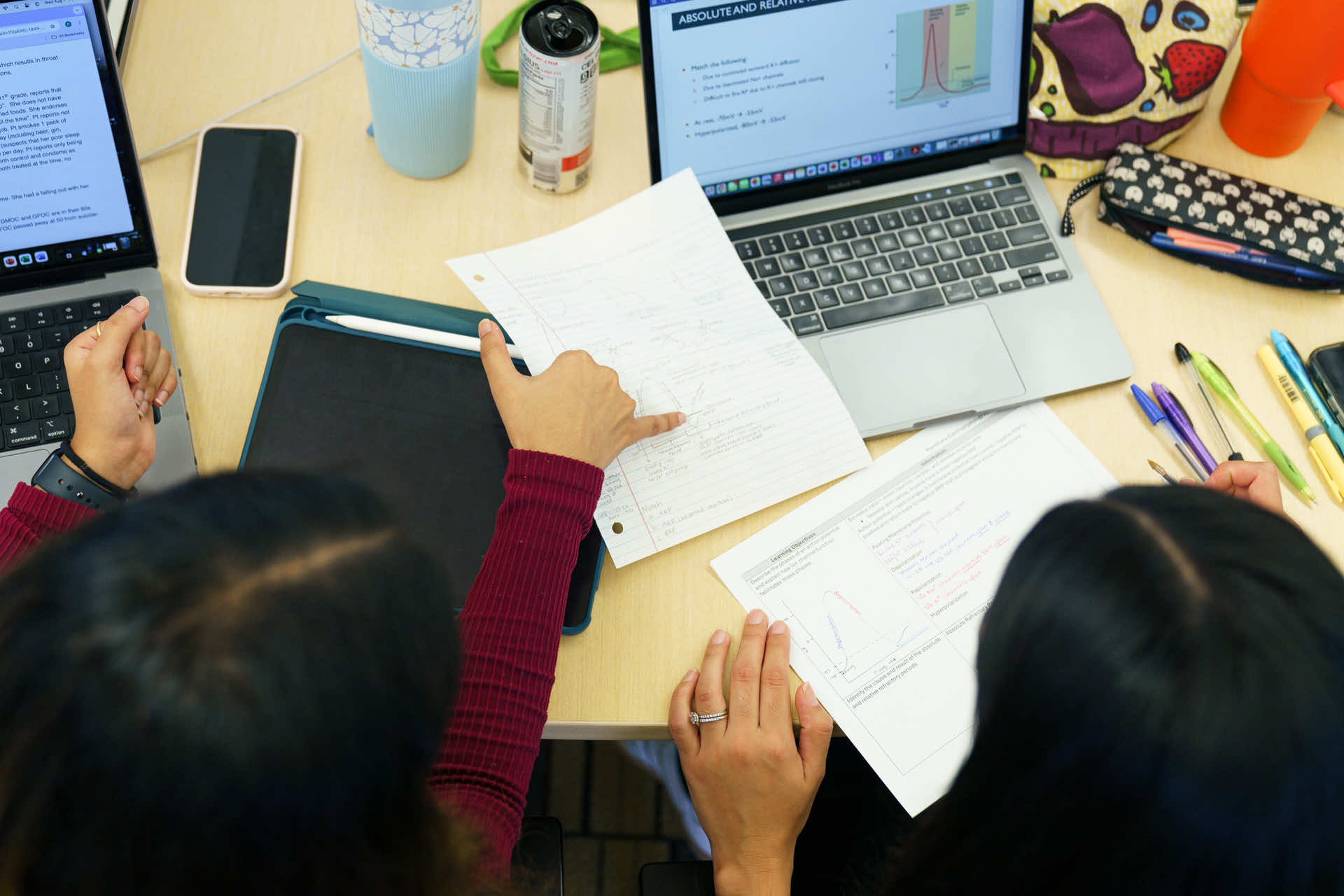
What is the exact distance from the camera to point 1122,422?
0.88 m

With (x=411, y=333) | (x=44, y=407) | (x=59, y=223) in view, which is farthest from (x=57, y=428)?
(x=411, y=333)

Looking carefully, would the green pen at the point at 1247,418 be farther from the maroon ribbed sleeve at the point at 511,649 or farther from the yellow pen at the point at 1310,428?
the maroon ribbed sleeve at the point at 511,649

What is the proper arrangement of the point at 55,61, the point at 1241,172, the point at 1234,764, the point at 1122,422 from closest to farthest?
the point at 1234,764 < the point at 55,61 < the point at 1122,422 < the point at 1241,172

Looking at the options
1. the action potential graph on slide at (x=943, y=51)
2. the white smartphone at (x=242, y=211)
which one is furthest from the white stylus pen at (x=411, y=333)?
the action potential graph on slide at (x=943, y=51)

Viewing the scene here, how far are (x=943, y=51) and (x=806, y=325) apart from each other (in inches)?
10.5

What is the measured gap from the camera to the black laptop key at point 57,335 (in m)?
0.82

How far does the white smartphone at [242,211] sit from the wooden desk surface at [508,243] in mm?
14

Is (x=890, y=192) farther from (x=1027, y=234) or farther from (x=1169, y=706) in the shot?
(x=1169, y=706)

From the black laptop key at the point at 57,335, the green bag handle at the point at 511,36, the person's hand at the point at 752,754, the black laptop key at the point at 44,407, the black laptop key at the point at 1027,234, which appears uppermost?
the green bag handle at the point at 511,36

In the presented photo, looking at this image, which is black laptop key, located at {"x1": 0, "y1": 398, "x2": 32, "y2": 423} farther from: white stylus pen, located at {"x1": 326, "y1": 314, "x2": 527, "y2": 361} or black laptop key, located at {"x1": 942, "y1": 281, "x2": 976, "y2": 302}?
black laptop key, located at {"x1": 942, "y1": 281, "x2": 976, "y2": 302}

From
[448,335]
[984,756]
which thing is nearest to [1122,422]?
[984,756]

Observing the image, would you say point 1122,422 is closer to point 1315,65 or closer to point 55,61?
point 1315,65

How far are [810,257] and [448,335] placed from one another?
0.33 meters

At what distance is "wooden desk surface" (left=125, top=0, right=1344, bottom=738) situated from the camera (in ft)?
2.59
